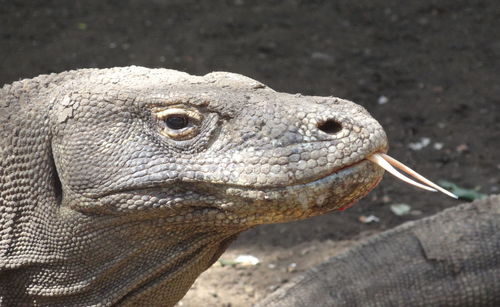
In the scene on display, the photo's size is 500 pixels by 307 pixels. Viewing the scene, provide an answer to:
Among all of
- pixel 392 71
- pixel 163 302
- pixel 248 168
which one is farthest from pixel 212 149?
pixel 392 71

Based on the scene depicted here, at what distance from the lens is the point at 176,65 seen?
29.4 feet

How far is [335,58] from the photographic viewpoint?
29.8ft

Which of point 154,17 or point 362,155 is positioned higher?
point 362,155

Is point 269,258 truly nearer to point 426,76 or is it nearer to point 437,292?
point 437,292

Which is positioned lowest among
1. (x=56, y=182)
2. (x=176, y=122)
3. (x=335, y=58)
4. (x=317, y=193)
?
(x=335, y=58)

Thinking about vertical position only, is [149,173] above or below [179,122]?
below

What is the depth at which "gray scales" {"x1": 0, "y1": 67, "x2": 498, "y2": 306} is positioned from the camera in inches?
108

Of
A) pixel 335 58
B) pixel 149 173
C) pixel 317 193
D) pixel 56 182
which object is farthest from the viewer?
pixel 335 58

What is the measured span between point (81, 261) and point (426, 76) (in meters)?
6.30

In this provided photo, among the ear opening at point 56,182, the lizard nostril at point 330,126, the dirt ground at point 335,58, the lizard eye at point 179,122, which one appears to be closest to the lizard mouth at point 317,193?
the lizard nostril at point 330,126

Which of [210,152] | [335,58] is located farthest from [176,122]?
[335,58]

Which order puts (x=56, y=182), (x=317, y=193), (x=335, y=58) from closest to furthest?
(x=317, y=193)
(x=56, y=182)
(x=335, y=58)

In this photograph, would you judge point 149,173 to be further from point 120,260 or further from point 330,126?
point 330,126

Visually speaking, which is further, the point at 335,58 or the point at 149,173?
the point at 335,58
